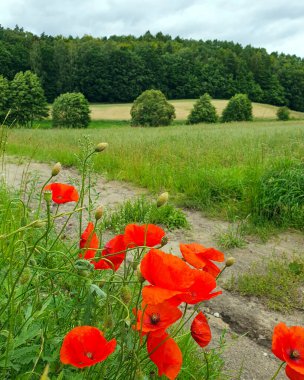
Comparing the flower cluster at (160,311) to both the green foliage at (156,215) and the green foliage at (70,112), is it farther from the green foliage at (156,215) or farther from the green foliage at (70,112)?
the green foliage at (70,112)

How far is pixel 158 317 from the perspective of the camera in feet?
2.54

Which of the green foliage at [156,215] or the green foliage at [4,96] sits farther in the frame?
the green foliage at [4,96]

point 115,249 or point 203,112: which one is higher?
point 115,249

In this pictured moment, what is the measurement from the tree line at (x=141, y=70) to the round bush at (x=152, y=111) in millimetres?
24292

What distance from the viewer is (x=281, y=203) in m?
4.52

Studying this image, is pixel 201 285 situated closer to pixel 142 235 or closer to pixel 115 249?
pixel 142 235

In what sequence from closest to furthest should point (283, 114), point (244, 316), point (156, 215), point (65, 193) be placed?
1. point (65, 193)
2. point (244, 316)
3. point (156, 215)
4. point (283, 114)

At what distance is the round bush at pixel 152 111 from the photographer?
38344 millimetres

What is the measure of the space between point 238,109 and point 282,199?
4027 cm

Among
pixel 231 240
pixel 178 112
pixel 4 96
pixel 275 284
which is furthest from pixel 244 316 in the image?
pixel 178 112

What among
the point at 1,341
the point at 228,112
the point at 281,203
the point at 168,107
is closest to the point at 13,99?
the point at 168,107

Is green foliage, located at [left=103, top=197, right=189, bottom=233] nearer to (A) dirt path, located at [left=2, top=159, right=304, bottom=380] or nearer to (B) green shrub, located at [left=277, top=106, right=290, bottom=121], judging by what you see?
(A) dirt path, located at [left=2, top=159, right=304, bottom=380]

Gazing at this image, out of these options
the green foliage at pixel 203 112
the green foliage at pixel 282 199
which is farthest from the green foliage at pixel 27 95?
the green foliage at pixel 282 199

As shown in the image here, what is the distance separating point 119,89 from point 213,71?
15.8 meters
